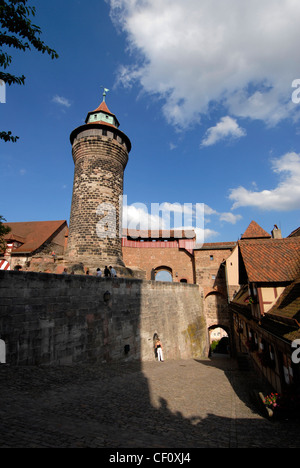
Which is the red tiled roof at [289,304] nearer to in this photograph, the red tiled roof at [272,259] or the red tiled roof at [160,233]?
the red tiled roof at [272,259]

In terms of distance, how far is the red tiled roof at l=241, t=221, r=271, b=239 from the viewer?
2358 centimetres

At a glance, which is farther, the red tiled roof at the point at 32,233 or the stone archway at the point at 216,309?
the stone archway at the point at 216,309

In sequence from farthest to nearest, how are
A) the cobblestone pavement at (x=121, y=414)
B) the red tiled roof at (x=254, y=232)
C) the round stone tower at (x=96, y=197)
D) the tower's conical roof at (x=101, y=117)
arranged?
the red tiled roof at (x=254, y=232), the tower's conical roof at (x=101, y=117), the round stone tower at (x=96, y=197), the cobblestone pavement at (x=121, y=414)

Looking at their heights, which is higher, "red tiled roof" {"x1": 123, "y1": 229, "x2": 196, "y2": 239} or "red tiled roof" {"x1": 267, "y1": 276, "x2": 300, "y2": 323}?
"red tiled roof" {"x1": 123, "y1": 229, "x2": 196, "y2": 239}

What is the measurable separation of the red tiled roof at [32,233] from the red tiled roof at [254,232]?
1888 centimetres

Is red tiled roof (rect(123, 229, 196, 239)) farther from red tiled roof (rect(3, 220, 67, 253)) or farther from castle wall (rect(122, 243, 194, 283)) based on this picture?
red tiled roof (rect(3, 220, 67, 253))

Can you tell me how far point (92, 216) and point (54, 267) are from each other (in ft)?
12.5

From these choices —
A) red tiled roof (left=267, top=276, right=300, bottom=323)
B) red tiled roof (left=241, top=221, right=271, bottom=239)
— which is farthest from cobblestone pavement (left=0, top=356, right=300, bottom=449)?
A: red tiled roof (left=241, top=221, right=271, bottom=239)

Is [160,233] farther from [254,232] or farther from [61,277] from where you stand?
[61,277]

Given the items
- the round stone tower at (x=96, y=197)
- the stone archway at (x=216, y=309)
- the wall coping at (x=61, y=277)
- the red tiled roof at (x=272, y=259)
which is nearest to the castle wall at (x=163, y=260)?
the stone archway at (x=216, y=309)

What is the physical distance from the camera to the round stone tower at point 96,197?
1472 cm

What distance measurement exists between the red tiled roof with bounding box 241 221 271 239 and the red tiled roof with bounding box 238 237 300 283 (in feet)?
51.5

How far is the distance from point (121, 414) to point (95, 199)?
12.6 meters
